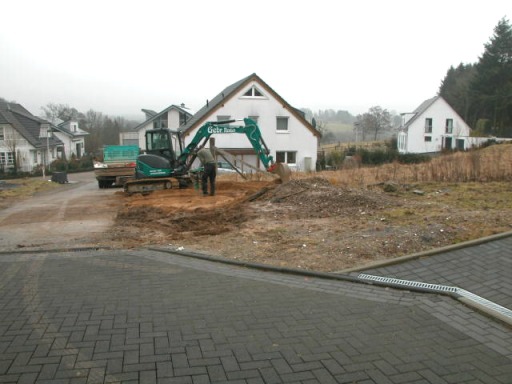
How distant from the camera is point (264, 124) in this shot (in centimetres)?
4131

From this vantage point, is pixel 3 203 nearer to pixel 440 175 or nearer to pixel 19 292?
pixel 19 292

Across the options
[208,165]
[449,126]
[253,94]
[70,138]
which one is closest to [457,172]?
[208,165]

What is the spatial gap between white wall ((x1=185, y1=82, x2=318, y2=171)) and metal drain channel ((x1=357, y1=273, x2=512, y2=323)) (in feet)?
111

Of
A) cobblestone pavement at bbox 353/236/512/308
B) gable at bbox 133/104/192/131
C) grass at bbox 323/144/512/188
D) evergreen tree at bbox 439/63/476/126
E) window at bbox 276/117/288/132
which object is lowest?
cobblestone pavement at bbox 353/236/512/308

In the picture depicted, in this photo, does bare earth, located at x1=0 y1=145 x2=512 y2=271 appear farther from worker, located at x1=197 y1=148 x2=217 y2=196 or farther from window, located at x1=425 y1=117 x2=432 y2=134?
window, located at x1=425 y1=117 x2=432 y2=134

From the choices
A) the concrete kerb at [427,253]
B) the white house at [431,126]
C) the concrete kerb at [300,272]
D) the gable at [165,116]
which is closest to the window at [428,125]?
the white house at [431,126]

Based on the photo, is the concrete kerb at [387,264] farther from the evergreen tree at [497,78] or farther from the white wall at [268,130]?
the evergreen tree at [497,78]

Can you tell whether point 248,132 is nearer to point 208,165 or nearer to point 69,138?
point 208,165

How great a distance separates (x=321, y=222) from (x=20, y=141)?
5002 cm

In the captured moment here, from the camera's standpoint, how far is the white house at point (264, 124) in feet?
133

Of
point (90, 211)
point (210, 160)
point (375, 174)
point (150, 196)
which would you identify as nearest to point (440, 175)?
point (375, 174)

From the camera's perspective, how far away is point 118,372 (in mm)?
4254

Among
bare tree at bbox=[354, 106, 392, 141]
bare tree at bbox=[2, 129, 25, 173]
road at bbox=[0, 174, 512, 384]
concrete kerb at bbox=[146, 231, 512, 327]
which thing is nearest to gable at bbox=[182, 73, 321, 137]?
bare tree at bbox=[2, 129, 25, 173]

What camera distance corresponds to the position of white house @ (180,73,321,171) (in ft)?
133
